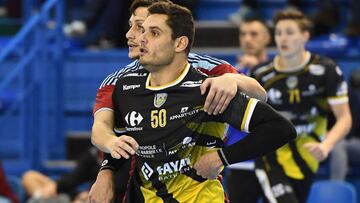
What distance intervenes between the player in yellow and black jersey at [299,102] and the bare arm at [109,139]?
93.8 inches

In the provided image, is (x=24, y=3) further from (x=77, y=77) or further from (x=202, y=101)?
(x=202, y=101)

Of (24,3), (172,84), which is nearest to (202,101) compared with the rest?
(172,84)

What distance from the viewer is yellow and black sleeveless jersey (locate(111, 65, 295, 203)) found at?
15.1 ft

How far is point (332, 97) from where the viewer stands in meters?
7.10

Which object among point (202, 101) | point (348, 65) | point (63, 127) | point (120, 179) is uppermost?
point (202, 101)

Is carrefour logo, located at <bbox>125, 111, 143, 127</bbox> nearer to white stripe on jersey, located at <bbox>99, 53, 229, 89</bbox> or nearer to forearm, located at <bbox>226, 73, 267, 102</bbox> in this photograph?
white stripe on jersey, located at <bbox>99, 53, 229, 89</bbox>

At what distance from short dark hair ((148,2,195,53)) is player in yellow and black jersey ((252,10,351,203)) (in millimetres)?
2596

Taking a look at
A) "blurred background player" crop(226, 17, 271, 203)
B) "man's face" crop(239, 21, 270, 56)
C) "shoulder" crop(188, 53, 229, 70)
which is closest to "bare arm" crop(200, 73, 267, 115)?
"shoulder" crop(188, 53, 229, 70)

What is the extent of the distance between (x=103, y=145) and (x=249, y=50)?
12.4 ft

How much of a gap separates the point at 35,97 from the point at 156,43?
5.46 metres

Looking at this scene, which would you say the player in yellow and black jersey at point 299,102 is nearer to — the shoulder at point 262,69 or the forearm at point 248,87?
the shoulder at point 262,69

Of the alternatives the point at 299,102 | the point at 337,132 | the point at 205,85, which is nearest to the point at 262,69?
the point at 299,102

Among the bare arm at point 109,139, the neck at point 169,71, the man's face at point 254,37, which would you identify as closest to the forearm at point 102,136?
the bare arm at point 109,139

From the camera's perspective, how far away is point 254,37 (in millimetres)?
8344
